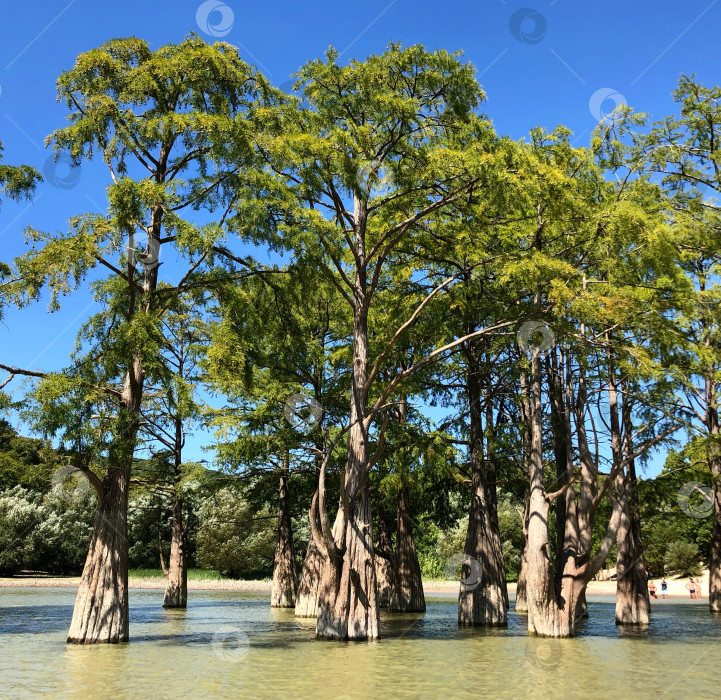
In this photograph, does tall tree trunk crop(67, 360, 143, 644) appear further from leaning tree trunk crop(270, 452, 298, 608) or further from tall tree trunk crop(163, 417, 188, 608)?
leaning tree trunk crop(270, 452, 298, 608)

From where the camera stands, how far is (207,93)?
64.3 ft

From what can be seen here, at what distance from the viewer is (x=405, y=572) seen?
3184 cm

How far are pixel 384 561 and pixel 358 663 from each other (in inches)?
776

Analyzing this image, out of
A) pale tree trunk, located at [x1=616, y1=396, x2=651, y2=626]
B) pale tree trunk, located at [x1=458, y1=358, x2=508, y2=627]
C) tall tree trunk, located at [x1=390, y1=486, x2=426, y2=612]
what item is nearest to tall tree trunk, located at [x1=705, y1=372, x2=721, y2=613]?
pale tree trunk, located at [x1=616, y1=396, x2=651, y2=626]

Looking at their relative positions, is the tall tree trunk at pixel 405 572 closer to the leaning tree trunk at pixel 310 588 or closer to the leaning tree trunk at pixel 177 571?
the leaning tree trunk at pixel 310 588

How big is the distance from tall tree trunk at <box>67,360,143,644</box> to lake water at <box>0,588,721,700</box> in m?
0.45

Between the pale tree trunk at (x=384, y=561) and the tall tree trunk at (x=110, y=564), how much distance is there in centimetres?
1728

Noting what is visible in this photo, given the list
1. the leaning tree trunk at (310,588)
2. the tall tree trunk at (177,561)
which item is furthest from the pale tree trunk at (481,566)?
the tall tree trunk at (177,561)

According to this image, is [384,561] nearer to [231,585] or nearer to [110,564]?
[110,564]

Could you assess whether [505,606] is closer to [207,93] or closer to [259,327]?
[259,327]

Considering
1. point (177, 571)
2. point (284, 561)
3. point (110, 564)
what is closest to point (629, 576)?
point (284, 561)

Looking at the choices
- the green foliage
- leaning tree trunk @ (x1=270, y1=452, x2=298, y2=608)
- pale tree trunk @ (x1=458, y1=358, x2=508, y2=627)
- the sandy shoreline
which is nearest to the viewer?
pale tree trunk @ (x1=458, y1=358, x2=508, y2=627)

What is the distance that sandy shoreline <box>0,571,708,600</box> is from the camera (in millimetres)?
49094

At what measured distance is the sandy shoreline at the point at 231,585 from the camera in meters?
49.1
